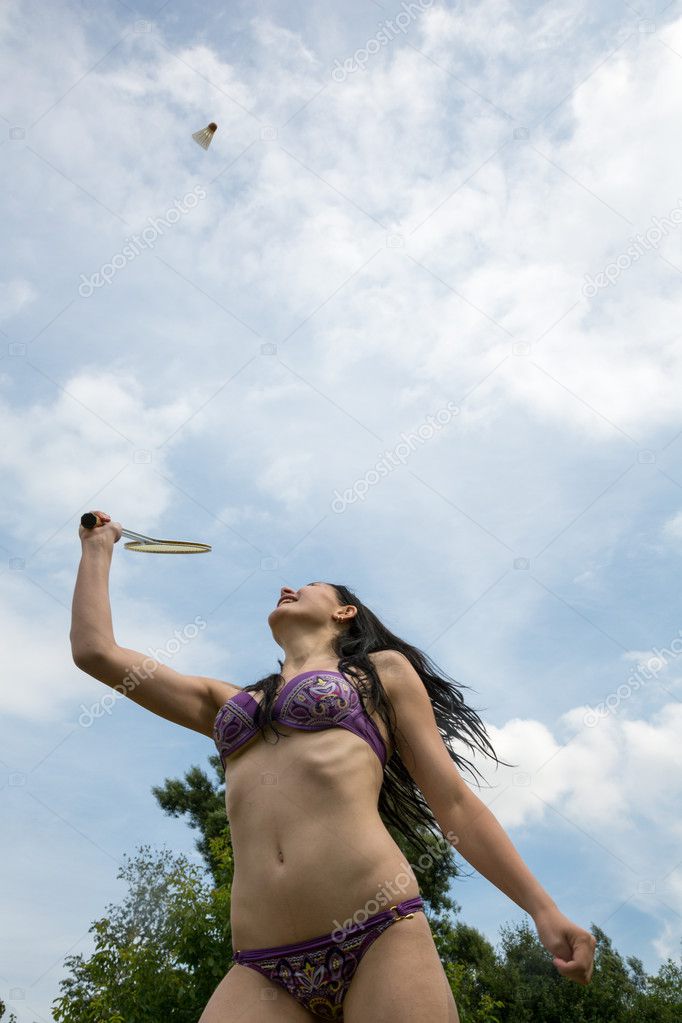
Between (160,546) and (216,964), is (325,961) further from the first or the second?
(216,964)

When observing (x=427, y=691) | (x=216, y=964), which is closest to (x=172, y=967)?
(x=216, y=964)

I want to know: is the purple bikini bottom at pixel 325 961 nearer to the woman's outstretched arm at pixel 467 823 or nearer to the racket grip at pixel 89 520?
the woman's outstretched arm at pixel 467 823

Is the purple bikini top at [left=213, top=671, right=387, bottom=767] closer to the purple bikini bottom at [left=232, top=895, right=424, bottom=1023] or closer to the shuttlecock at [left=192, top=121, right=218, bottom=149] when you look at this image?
the purple bikini bottom at [left=232, top=895, right=424, bottom=1023]

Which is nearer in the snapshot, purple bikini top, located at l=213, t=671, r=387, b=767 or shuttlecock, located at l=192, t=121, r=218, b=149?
purple bikini top, located at l=213, t=671, r=387, b=767

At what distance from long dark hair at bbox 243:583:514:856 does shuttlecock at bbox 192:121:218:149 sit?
12.8ft

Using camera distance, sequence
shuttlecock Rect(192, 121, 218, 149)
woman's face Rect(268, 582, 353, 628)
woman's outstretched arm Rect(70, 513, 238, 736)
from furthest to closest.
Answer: shuttlecock Rect(192, 121, 218, 149) → woman's face Rect(268, 582, 353, 628) → woman's outstretched arm Rect(70, 513, 238, 736)

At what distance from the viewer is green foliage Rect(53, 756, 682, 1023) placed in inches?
375

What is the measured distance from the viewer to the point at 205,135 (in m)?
6.61

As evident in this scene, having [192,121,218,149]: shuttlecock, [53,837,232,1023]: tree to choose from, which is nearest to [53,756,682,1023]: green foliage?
[53,837,232,1023]: tree

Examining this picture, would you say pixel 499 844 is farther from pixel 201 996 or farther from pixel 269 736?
pixel 201 996

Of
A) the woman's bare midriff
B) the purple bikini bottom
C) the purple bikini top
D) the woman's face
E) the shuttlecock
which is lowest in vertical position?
the purple bikini bottom

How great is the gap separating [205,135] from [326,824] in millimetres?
5308

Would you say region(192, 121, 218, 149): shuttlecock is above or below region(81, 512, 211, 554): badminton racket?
above

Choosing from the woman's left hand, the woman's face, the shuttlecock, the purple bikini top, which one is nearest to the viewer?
the woman's left hand
